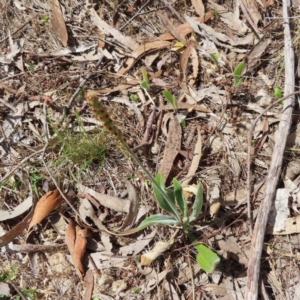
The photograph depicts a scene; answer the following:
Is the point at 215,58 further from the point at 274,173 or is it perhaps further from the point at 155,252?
the point at 155,252

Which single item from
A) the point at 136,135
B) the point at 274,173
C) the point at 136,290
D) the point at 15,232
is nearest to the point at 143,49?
the point at 136,135

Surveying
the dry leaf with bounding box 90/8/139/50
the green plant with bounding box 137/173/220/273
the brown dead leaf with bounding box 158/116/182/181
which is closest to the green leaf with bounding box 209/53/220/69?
the brown dead leaf with bounding box 158/116/182/181

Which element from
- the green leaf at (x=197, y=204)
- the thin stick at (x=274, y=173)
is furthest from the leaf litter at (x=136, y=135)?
the green leaf at (x=197, y=204)

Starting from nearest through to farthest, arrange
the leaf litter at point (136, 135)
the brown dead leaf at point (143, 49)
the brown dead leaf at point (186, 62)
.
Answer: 1. the leaf litter at point (136, 135)
2. the brown dead leaf at point (186, 62)
3. the brown dead leaf at point (143, 49)

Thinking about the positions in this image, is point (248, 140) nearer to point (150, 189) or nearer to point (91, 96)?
point (150, 189)

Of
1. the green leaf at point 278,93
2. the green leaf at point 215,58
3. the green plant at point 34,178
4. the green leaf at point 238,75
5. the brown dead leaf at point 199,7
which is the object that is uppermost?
the brown dead leaf at point 199,7

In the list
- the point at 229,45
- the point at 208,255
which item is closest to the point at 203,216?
the point at 208,255

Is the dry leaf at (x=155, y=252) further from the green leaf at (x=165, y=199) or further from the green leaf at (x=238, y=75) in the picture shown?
the green leaf at (x=238, y=75)
